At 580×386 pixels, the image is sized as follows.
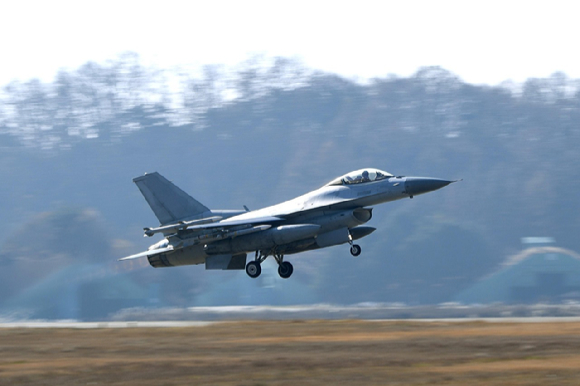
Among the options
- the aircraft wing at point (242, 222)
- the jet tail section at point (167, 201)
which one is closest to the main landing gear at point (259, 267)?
the aircraft wing at point (242, 222)

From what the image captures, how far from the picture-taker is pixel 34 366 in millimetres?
23969

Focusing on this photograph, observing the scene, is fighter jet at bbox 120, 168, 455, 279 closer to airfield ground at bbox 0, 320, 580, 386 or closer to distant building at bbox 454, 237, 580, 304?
airfield ground at bbox 0, 320, 580, 386

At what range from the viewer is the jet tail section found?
38.1m

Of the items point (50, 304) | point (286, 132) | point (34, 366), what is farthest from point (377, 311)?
point (286, 132)

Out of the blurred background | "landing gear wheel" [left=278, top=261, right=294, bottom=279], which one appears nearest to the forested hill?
the blurred background

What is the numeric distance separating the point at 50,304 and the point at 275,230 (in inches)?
2294

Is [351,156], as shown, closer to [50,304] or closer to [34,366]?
[50,304]

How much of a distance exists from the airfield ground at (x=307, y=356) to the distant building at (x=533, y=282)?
5770 centimetres

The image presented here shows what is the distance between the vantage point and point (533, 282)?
3625 inches

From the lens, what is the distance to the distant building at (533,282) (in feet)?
292

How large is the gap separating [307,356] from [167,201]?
16.1m

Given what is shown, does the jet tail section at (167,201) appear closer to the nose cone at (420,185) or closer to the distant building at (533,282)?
the nose cone at (420,185)

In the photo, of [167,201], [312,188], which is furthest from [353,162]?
[167,201]

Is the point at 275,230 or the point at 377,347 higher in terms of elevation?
the point at 275,230
